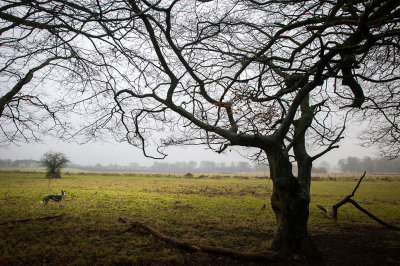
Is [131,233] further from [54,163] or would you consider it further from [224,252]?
[54,163]

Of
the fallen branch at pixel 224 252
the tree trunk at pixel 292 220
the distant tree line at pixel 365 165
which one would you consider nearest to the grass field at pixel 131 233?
the fallen branch at pixel 224 252

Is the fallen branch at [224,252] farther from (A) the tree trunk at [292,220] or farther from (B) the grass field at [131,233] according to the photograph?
(A) the tree trunk at [292,220]

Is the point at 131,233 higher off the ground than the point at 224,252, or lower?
lower

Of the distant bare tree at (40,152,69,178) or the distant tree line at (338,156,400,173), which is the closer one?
the distant bare tree at (40,152,69,178)

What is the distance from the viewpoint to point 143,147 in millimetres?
6074

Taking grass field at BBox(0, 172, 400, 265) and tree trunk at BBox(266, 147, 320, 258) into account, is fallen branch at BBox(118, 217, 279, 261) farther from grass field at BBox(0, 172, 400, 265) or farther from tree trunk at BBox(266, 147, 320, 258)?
tree trunk at BBox(266, 147, 320, 258)

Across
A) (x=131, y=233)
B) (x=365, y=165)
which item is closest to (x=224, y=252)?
(x=131, y=233)

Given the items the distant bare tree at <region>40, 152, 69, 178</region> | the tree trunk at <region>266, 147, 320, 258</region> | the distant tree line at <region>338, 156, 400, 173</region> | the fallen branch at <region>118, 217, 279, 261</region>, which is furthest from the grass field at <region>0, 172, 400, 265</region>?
the distant tree line at <region>338, 156, 400, 173</region>

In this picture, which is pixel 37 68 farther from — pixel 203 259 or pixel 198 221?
pixel 198 221

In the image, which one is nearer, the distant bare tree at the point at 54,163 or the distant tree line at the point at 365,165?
the distant bare tree at the point at 54,163

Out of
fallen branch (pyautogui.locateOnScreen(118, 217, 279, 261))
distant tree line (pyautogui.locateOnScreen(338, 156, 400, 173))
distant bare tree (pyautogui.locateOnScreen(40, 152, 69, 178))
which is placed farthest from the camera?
distant tree line (pyautogui.locateOnScreen(338, 156, 400, 173))

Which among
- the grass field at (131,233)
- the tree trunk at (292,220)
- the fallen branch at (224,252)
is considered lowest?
the grass field at (131,233)

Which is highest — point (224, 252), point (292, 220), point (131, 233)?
point (292, 220)

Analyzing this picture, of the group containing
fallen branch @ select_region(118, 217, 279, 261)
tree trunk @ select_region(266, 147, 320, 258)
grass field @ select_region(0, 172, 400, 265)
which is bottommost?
grass field @ select_region(0, 172, 400, 265)
